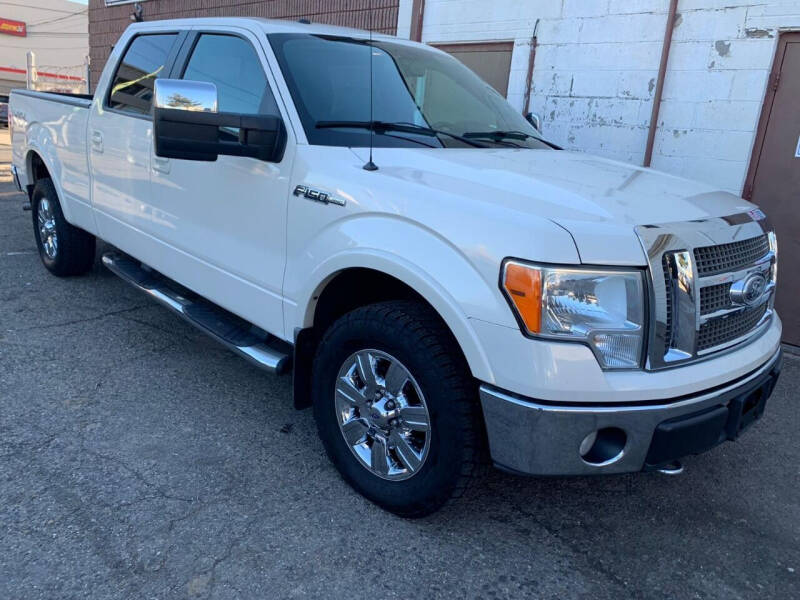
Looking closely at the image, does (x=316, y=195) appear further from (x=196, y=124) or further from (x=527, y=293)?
(x=527, y=293)

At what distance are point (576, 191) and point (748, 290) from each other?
78 cm

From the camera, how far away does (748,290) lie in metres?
2.59

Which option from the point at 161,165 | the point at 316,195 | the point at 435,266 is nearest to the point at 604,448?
the point at 435,266

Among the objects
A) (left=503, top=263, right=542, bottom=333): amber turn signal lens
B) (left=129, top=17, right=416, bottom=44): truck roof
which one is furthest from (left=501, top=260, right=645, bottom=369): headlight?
(left=129, top=17, right=416, bottom=44): truck roof

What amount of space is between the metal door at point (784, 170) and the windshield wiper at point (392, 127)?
3.33 meters

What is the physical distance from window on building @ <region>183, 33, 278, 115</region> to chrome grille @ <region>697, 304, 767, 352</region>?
2.10 meters

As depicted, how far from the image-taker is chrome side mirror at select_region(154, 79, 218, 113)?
275 centimetres

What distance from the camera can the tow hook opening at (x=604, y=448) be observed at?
2.27 meters

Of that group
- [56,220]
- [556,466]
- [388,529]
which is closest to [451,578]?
[388,529]

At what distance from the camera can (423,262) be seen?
7.94ft

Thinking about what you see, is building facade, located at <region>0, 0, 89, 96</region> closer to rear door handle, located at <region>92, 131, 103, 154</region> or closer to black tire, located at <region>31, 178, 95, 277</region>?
black tire, located at <region>31, 178, 95, 277</region>

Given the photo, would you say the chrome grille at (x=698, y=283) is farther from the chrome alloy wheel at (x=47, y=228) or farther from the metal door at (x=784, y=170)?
the chrome alloy wheel at (x=47, y=228)

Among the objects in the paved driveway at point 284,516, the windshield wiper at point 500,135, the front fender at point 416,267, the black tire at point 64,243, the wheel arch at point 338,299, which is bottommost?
the paved driveway at point 284,516

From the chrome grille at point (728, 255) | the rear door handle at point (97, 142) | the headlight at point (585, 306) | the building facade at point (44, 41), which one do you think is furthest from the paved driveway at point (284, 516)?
the building facade at point (44, 41)
